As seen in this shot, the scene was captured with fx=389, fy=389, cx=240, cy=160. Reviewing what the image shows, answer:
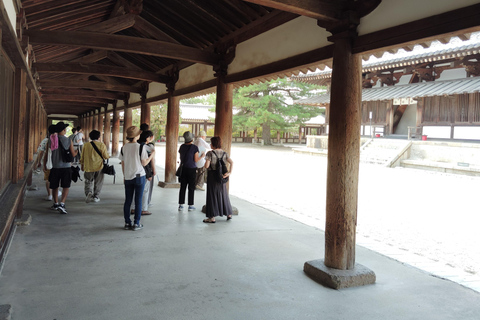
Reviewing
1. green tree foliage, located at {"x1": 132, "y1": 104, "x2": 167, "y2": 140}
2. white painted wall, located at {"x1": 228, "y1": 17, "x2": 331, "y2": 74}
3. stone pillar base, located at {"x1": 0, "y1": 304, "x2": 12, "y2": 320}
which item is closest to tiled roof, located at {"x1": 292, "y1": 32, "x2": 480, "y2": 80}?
white painted wall, located at {"x1": 228, "y1": 17, "x2": 331, "y2": 74}

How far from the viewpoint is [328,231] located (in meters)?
4.21

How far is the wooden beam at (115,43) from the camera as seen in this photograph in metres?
6.00

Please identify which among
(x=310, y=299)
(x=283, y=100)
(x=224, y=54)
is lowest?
(x=310, y=299)

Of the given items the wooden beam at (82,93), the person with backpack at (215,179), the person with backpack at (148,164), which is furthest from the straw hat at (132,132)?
the wooden beam at (82,93)

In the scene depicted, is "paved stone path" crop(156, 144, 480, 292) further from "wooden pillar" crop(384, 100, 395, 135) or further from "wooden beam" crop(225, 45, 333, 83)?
"wooden pillar" crop(384, 100, 395, 135)

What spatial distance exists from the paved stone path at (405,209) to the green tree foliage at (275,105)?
1763 cm

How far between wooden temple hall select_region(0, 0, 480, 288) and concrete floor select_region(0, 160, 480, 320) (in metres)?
0.35

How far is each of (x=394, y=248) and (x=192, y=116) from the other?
123 ft

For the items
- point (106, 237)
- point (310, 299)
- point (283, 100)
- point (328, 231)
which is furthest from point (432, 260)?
point (283, 100)

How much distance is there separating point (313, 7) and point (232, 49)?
10.7 feet

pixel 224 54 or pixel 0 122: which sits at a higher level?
pixel 224 54

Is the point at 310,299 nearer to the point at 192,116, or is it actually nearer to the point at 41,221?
the point at 41,221

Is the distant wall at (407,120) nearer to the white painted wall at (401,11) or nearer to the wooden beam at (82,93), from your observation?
the wooden beam at (82,93)

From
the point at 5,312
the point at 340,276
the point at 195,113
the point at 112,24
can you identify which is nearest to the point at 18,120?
the point at 112,24
